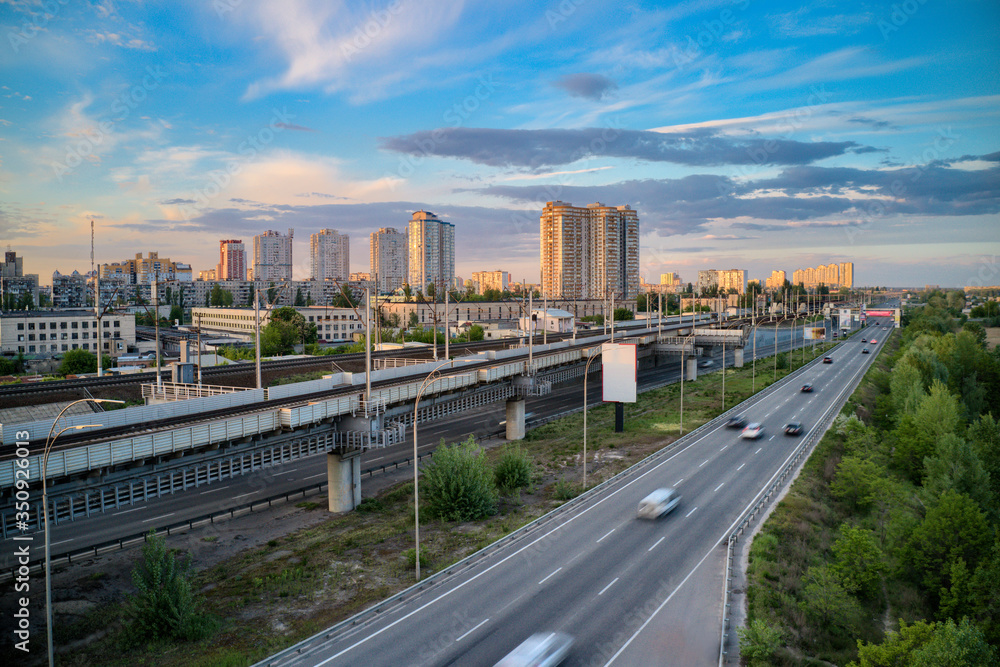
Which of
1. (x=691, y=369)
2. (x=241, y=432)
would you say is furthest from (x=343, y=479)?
(x=691, y=369)

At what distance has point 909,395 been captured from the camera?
60.5 metres

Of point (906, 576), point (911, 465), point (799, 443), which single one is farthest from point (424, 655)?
point (911, 465)

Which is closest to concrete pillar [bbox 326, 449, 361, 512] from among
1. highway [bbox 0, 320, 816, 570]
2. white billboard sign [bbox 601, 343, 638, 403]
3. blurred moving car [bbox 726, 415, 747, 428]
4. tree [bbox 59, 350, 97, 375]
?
highway [bbox 0, 320, 816, 570]

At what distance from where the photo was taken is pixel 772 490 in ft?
119

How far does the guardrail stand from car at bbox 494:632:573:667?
505 centimetres

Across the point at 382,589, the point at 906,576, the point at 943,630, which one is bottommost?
the point at 906,576

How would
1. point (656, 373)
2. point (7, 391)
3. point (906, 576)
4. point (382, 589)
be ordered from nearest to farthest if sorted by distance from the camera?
point (382, 589), point (906, 576), point (7, 391), point (656, 373)

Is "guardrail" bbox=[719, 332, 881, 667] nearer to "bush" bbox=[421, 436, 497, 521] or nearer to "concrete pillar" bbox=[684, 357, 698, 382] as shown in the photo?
"bush" bbox=[421, 436, 497, 521]

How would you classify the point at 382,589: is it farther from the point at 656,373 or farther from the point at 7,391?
the point at 656,373

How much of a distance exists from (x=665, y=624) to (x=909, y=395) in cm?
5306

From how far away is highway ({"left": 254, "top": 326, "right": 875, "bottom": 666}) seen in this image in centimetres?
1989

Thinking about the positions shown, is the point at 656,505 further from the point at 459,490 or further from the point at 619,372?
the point at 619,372

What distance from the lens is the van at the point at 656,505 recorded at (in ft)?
105

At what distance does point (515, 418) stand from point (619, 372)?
50.5 ft
